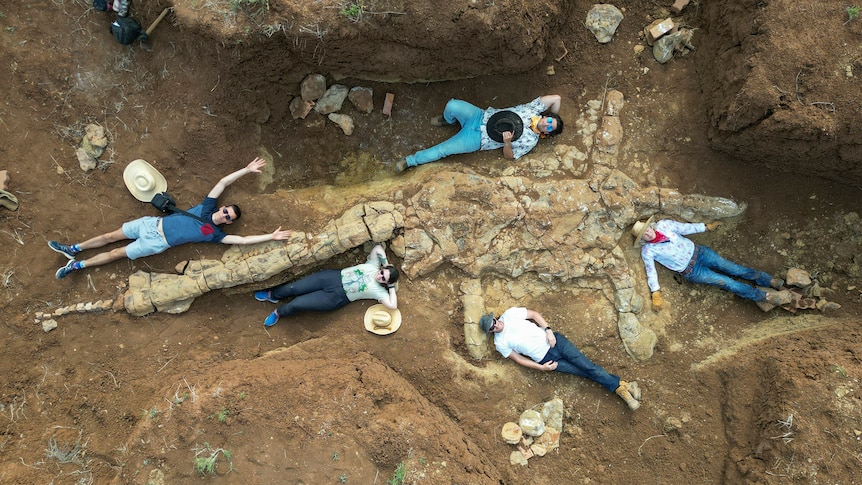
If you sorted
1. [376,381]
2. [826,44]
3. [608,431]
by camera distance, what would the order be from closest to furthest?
[826,44] < [376,381] < [608,431]

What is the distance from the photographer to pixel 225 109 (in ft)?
16.5

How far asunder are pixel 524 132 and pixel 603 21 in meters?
1.45

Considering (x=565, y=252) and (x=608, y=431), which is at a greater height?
(x=565, y=252)

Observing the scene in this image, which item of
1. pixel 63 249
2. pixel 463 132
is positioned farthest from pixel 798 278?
pixel 63 249

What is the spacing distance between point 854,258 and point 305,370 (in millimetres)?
5713

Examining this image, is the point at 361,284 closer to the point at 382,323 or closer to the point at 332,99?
the point at 382,323

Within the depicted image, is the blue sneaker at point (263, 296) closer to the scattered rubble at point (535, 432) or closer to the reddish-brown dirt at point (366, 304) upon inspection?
the reddish-brown dirt at point (366, 304)

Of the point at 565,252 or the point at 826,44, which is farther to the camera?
the point at 565,252

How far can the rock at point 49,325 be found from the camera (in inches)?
191

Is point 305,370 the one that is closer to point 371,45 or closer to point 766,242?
point 371,45

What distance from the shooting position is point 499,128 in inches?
199

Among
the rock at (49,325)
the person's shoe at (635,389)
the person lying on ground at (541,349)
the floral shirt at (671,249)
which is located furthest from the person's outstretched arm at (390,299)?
the rock at (49,325)

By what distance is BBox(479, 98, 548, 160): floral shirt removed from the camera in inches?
201

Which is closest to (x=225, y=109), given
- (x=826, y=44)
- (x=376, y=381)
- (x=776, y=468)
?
(x=376, y=381)
